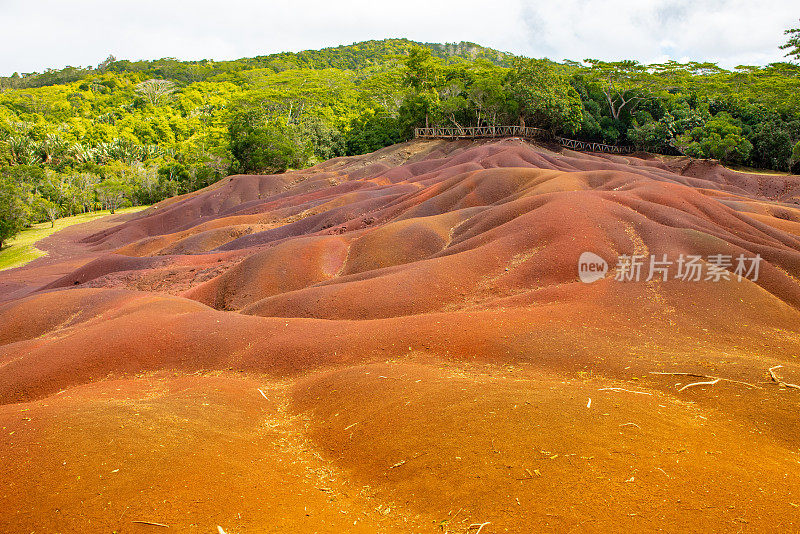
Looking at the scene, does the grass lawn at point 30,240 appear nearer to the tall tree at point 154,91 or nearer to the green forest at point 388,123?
the green forest at point 388,123

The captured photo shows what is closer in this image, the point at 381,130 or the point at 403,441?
the point at 403,441

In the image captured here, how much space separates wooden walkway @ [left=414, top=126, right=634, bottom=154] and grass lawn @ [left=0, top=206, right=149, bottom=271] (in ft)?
123

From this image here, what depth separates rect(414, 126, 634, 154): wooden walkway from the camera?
189ft

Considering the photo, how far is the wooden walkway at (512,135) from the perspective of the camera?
5747cm

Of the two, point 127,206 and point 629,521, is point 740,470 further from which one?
point 127,206

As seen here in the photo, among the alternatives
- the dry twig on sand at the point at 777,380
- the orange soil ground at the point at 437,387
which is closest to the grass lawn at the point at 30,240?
the orange soil ground at the point at 437,387

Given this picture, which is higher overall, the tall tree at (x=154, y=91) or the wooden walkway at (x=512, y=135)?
the tall tree at (x=154, y=91)

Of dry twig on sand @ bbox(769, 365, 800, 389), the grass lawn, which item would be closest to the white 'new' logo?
dry twig on sand @ bbox(769, 365, 800, 389)

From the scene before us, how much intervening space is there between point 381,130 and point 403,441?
63.9 metres

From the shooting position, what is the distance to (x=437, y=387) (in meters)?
8.43

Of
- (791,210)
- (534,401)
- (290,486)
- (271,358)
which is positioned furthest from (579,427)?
(791,210)

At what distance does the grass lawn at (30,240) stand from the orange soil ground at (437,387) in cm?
2215

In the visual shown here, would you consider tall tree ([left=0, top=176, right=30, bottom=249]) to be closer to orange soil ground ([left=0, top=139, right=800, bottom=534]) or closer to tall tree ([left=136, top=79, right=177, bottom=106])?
orange soil ground ([left=0, top=139, right=800, bottom=534])

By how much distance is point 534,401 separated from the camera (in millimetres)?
7395
